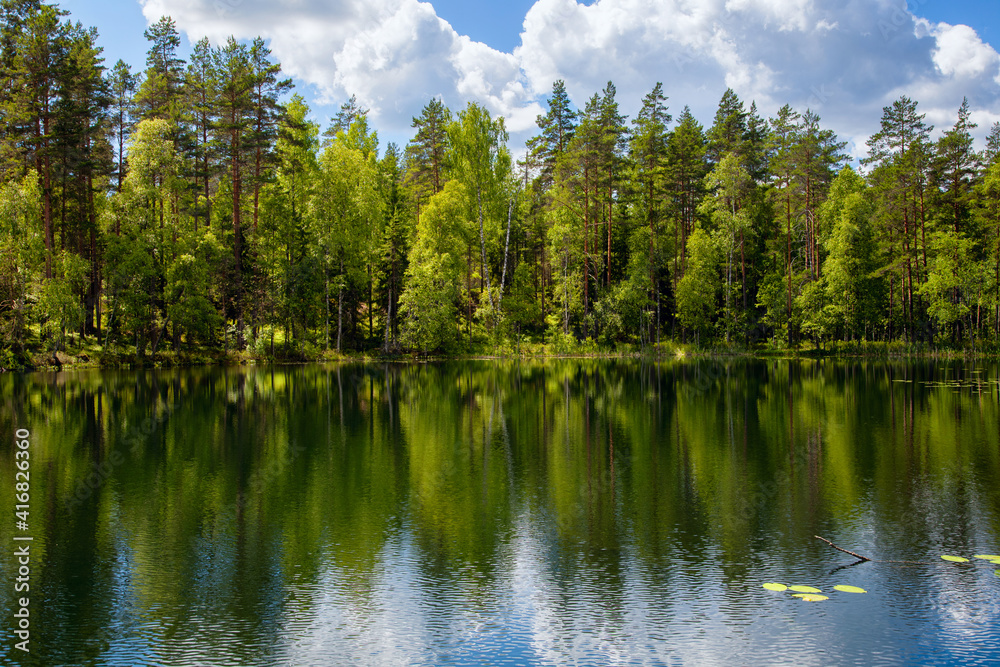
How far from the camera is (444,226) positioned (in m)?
59.0

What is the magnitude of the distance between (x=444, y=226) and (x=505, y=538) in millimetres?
50280

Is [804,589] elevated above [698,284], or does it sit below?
below

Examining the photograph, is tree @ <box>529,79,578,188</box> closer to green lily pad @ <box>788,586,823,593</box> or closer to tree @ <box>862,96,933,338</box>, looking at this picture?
tree @ <box>862,96,933,338</box>

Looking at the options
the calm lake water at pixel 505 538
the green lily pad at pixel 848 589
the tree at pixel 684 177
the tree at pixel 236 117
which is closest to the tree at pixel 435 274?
the tree at pixel 236 117

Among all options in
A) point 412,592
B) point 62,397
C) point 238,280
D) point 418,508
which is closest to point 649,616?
point 412,592

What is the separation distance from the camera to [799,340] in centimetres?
6575

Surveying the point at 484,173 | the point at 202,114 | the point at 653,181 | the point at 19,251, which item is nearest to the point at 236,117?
the point at 202,114

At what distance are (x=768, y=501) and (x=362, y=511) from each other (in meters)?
7.23

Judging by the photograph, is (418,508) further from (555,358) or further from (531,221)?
(531,221)

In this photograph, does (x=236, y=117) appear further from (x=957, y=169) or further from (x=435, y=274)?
(x=957, y=169)

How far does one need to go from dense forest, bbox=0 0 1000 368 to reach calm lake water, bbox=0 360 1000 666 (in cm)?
2710

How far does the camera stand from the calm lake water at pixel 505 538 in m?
7.21

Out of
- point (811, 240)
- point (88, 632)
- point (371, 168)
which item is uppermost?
point (371, 168)

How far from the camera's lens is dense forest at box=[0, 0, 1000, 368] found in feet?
147
